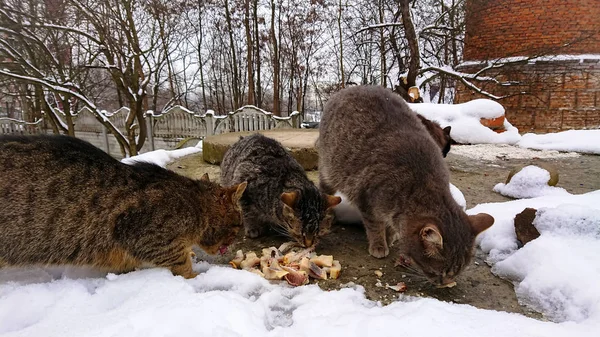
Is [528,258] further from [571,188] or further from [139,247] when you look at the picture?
[571,188]

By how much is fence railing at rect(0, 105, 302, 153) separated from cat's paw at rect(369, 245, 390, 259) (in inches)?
363

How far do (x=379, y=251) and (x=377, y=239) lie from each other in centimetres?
9

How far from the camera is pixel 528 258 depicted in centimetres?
224

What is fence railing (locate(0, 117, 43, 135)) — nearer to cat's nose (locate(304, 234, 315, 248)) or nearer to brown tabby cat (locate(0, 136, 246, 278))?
brown tabby cat (locate(0, 136, 246, 278))

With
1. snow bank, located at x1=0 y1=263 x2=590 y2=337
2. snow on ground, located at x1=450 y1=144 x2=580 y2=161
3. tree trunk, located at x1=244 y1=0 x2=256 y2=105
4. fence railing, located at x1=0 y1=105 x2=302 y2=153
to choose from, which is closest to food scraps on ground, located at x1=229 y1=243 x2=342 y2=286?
snow bank, located at x1=0 y1=263 x2=590 y2=337

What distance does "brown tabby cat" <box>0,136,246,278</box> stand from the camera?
1832 mm

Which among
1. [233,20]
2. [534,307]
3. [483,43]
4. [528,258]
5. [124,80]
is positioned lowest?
[534,307]

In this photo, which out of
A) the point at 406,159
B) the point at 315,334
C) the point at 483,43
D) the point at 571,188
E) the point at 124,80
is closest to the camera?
the point at 315,334

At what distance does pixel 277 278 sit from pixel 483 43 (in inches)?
485

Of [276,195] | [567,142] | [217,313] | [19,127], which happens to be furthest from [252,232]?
[19,127]

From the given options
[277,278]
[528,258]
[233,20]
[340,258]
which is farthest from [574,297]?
[233,20]

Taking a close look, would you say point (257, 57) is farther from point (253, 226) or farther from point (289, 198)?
point (289, 198)

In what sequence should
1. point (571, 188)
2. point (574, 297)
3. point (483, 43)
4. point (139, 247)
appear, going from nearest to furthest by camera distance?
point (574, 297) → point (139, 247) → point (571, 188) → point (483, 43)

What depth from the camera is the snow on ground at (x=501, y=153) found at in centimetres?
627
